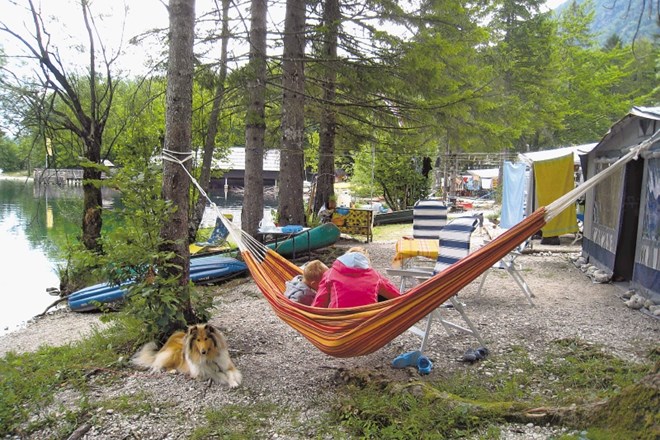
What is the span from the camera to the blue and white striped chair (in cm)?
735

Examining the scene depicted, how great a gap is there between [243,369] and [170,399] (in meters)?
0.52

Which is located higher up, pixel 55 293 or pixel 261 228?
pixel 261 228

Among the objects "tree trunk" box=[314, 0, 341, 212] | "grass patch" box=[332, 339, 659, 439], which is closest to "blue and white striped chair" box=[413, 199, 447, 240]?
"tree trunk" box=[314, 0, 341, 212]

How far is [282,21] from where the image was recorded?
706 cm

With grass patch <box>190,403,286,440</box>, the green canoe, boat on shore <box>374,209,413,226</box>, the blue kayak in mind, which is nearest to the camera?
grass patch <box>190,403,286,440</box>

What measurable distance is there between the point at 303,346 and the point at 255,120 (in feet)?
11.4

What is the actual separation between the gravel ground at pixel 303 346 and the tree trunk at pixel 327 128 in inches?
148

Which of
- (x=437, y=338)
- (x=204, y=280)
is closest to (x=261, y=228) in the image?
(x=204, y=280)

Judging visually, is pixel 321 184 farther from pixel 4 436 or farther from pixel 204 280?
pixel 4 436

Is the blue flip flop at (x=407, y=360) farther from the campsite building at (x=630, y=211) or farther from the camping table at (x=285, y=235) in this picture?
the camping table at (x=285, y=235)

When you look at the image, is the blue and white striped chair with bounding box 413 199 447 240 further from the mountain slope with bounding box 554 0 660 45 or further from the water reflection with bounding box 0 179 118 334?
the mountain slope with bounding box 554 0 660 45

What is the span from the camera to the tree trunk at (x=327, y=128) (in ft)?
24.8

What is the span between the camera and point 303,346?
345 cm

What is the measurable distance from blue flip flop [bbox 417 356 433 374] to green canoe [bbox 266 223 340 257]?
3.92 m
